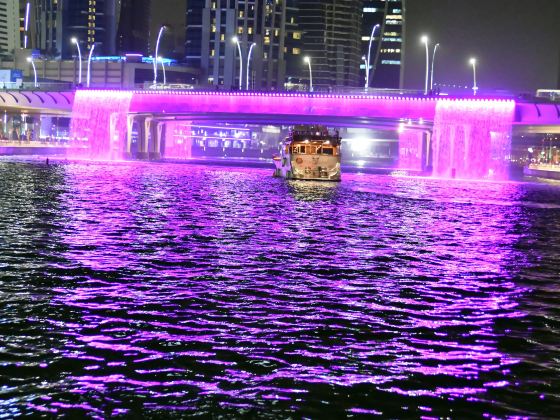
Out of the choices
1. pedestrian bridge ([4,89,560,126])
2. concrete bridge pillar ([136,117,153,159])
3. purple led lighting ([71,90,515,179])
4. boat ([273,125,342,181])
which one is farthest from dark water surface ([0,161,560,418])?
concrete bridge pillar ([136,117,153,159])

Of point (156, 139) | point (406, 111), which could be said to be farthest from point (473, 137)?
point (156, 139)

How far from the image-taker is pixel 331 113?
121250 mm

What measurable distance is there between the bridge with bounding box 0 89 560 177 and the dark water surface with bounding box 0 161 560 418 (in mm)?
78061

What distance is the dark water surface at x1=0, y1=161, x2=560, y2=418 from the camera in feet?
43.4

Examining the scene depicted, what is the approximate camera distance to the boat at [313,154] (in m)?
91.0

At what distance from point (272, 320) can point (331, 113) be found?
10384cm

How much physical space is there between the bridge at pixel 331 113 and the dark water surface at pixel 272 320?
78.1m

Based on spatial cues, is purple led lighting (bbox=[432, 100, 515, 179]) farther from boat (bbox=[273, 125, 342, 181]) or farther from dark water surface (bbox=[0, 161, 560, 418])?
dark water surface (bbox=[0, 161, 560, 418])

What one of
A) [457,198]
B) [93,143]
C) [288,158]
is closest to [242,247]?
[457,198]

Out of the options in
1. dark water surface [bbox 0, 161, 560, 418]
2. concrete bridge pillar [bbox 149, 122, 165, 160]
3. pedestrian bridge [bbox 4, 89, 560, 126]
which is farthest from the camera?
concrete bridge pillar [bbox 149, 122, 165, 160]

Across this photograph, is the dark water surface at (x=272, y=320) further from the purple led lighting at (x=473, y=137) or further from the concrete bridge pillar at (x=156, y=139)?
the concrete bridge pillar at (x=156, y=139)

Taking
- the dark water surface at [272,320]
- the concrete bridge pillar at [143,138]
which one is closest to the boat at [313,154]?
the dark water surface at [272,320]

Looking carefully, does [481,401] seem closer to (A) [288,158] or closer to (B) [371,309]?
(B) [371,309]

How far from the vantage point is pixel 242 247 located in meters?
31.7
